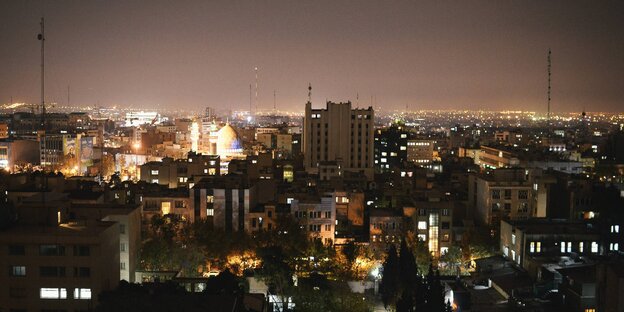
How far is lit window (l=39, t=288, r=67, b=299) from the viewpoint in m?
17.2

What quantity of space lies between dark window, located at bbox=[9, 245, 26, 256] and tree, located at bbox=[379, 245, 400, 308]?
10506 mm

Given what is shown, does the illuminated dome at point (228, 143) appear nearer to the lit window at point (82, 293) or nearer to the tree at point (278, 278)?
the tree at point (278, 278)

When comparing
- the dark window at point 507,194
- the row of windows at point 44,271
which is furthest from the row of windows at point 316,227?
the row of windows at point 44,271

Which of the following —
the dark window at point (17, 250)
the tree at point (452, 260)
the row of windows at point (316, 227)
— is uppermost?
the dark window at point (17, 250)

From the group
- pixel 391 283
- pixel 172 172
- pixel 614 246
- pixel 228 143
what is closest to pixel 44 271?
pixel 391 283

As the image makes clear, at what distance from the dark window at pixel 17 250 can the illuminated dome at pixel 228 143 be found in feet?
118

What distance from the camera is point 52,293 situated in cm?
1722

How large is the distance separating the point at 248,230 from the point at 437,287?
11.1 meters

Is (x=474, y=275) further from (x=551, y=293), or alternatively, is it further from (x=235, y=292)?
(x=235, y=292)

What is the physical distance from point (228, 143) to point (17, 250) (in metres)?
36.5

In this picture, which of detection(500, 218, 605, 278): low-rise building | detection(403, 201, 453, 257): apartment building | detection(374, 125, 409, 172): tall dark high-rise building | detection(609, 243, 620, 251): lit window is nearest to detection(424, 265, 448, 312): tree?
detection(500, 218, 605, 278): low-rise building

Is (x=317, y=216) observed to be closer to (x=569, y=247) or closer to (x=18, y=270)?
(x=569, y=247)

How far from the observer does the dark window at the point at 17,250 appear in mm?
17172

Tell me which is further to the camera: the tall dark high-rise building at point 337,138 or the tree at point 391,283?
the tall dark high-rise building at point 337,138
